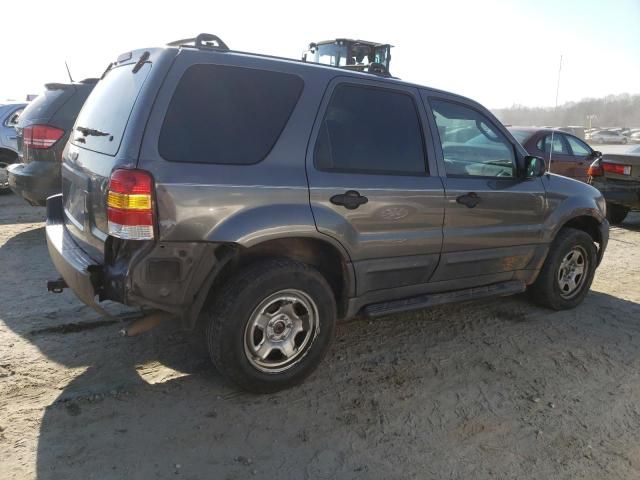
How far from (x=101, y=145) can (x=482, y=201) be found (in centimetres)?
266

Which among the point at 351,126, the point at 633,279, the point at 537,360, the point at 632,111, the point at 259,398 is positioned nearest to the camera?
the point at 259,398

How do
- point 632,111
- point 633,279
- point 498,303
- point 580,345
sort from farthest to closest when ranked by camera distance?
1. point 632,111
2. point 633,279
3. point 498,303
4. point 580,345

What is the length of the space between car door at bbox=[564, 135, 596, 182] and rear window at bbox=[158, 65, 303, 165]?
941cm

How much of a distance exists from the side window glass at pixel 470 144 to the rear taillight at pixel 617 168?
5729 millimetres

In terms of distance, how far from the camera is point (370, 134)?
11.5 ft

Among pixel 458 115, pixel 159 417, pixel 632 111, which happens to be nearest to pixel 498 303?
pixel 458 115

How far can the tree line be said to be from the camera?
83.1m

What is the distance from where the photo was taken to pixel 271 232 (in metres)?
3.02

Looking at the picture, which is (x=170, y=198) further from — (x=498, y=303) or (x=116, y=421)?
(x=498, y=303)

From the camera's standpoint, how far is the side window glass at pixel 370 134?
3314 millimetres

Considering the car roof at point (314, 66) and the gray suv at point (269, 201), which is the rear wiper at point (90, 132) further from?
the car roof at point (314, 66)

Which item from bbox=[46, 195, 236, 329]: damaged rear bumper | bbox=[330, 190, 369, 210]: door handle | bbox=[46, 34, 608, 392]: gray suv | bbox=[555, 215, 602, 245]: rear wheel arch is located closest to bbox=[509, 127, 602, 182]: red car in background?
bbox=[555, 215, 602, 245]: rear wheel arch

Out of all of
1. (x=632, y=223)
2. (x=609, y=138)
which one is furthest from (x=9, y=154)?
(x=609, y=138)

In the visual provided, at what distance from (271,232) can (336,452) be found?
1.22 m
